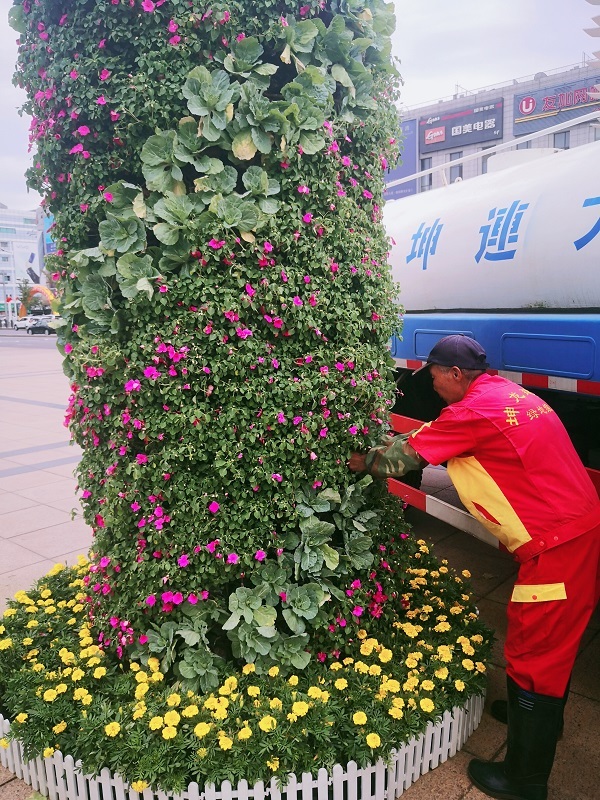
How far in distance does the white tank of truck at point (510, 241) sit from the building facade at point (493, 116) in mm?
24511

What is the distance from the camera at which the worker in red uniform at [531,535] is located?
92.2 inches

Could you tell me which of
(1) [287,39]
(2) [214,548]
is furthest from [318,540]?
(1) [287,39]

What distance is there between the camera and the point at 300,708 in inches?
92.9

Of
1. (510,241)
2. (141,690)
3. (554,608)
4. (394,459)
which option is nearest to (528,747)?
(554,608)

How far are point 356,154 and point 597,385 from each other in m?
1.48

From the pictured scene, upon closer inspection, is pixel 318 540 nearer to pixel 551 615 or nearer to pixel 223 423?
pixel 223 423

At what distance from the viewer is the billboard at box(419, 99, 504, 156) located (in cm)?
3556

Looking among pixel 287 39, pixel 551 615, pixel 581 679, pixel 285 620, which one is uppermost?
pixel 287 39

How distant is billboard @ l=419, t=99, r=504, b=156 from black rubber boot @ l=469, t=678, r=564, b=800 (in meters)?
37.6

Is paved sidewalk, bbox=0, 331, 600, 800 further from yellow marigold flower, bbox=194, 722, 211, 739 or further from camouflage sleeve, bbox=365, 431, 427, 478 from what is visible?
camouflage sleeve, bbox=365, 431, 427, 478

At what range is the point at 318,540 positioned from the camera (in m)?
2.68

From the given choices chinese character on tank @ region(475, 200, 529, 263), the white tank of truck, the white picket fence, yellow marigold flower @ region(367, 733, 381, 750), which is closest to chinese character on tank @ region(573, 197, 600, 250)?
the white tank of truck

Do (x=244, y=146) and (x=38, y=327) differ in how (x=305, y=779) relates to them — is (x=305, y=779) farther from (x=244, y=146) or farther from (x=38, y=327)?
(x=38, y=327)

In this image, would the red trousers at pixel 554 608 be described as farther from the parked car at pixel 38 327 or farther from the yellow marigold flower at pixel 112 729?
the parked car at pixel 38 327
